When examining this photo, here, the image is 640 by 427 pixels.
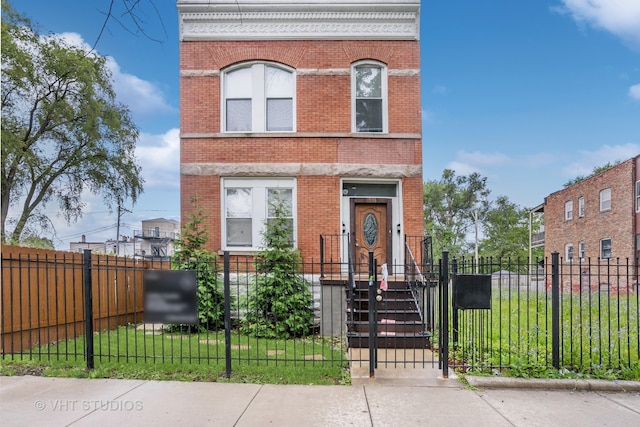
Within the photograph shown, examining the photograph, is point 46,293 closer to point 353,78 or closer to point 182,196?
point 182,196

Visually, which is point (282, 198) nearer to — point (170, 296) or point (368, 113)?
point (368, 113)

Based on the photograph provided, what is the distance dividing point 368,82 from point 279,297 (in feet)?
20.6

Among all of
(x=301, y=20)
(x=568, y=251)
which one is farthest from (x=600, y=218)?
(x=301, y=20)

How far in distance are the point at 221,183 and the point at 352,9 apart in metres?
5.82

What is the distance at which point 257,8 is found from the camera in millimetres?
10703

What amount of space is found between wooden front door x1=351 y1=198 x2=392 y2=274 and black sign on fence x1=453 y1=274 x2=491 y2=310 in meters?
4.86

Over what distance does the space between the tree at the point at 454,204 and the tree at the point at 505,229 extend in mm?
1478

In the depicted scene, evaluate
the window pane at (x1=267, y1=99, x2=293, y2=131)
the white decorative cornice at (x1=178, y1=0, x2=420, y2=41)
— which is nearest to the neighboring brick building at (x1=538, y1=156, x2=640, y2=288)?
the white decorative cornice at (x1=178, y1=0, x2=420, y2=41)

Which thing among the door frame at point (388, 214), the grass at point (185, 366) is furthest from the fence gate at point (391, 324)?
the door frame at point (388, 214)

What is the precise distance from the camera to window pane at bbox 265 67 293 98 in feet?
36.1

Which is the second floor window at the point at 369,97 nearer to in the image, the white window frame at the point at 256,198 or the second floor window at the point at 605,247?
the white window frame at the point at 256,198

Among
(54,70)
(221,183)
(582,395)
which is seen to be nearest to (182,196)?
(221,183)

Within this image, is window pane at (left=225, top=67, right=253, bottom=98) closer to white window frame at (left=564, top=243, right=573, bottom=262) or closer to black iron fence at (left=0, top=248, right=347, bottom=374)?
black iron fence at (left=0, top=248, right=347, bottom=374)

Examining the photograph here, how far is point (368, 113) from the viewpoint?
11000 millimetres
